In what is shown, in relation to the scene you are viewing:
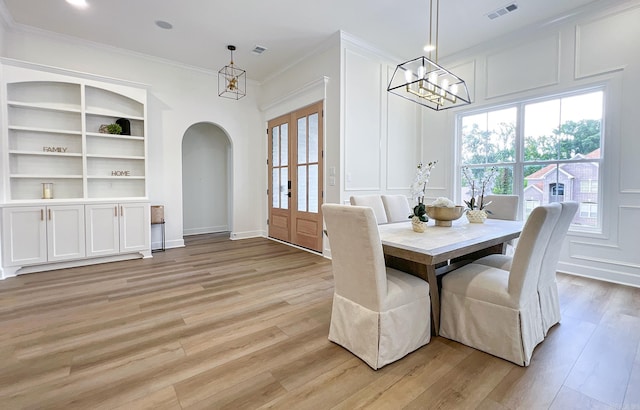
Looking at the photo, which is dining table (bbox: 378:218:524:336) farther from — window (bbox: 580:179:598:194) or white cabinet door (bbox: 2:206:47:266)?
white cabinet door (bbox: 2:206:47:266)

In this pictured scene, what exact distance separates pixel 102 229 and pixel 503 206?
516cm

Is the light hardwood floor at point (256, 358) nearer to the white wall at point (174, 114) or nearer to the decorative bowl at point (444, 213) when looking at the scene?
the decorative bowl at point (444, 213)

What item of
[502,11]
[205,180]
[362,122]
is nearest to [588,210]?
[502,11]

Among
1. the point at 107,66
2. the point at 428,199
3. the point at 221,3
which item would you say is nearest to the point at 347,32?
the point at 221,3

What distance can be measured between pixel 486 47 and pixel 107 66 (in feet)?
19.2

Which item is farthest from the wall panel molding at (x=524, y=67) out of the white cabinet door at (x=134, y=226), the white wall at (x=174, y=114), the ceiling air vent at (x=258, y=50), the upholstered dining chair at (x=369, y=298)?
the white cabinet door at (x=134, y=226)

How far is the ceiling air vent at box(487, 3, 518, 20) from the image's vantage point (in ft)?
11.5

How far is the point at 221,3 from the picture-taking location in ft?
11.4

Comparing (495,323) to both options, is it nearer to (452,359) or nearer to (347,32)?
(452,359)

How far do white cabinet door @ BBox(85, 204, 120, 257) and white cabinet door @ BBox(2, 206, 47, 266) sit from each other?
45cm

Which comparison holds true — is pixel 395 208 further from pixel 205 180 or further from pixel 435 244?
pixel 205 180

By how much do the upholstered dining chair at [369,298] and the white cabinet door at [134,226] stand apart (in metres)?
3.65

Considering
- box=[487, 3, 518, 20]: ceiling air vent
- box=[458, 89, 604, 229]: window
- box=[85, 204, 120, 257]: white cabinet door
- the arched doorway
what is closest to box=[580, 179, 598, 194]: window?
box=[458, 89, 604, 229]: window

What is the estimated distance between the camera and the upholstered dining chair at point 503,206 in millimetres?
3129
